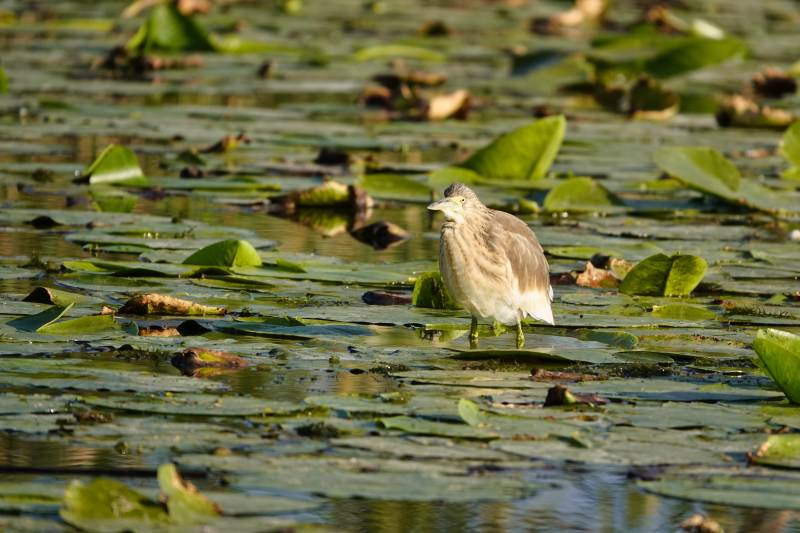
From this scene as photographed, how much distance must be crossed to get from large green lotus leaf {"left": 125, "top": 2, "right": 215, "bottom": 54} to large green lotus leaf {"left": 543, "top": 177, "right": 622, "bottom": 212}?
6134mm

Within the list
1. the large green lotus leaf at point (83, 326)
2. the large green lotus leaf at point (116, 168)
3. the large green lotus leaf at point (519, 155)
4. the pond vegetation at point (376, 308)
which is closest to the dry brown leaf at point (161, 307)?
the pond vegetation at point (376, 308)

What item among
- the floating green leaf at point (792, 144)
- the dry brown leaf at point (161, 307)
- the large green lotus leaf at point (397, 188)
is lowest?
the large green lotus leaf at point (397, 188)

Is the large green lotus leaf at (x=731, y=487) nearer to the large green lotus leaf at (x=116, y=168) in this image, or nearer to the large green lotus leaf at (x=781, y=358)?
the large green lotus leaf at (x=781, y=358)

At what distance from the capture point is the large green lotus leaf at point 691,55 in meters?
11.7

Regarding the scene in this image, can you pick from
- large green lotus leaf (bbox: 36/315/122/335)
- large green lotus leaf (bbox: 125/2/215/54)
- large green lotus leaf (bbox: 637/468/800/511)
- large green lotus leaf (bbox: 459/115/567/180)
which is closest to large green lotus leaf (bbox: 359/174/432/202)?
large green lotus leaf (bbox: 459/115/567/180)

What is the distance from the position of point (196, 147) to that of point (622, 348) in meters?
5.38

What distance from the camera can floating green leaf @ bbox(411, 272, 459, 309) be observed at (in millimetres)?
6312

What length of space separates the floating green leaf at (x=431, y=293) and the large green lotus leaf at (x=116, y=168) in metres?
2.81

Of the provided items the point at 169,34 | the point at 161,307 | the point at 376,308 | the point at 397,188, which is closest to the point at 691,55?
the point at 397,188

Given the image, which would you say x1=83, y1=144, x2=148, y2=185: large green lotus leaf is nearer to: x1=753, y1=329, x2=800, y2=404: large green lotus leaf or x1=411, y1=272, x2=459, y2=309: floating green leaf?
x1=411, y1=272, x2=459, y2=309: floating green leaf

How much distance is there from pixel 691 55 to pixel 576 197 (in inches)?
164

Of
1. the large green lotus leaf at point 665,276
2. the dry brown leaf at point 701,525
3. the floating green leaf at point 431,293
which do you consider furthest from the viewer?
the large green lotus leaf at point 665,276

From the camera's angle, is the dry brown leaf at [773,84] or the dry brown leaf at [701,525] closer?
the dry brown leaf at [701,525]

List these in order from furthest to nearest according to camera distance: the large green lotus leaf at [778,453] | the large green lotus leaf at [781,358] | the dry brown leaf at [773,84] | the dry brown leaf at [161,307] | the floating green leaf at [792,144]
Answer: the dry brown leaf at [773,84] → the floating green leaf at [792,144] → the dry brown leaf at [161,307] → the large green lotus leaf at [781,358] → the large green lotus leaf at [778,453]
